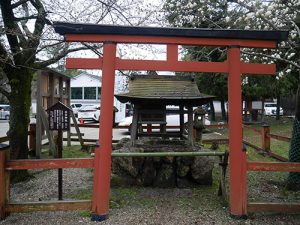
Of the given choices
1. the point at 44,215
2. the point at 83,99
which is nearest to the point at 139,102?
the point at 44,215

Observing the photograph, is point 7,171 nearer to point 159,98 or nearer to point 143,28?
point 143,28

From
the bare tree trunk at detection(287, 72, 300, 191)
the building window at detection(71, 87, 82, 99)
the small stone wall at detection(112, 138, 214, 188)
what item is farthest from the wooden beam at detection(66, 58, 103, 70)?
the building window at detection(71, 87, 82, 99)

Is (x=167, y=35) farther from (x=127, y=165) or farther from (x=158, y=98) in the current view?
(x=127, y=165)

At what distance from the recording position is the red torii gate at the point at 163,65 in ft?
16.8

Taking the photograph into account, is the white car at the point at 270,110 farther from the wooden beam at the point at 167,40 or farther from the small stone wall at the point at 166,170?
the wooden beam at the point at 167,40

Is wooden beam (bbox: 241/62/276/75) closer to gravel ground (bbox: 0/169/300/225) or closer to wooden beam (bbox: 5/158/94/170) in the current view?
gravel ground (bbox: 0/169/300/225)

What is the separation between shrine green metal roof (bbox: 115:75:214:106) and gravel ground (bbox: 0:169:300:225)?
2059 millimetres

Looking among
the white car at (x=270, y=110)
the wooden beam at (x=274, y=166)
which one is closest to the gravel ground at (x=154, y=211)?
the wooden beam at (x=274, y=166)

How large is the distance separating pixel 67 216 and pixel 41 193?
5.93 ft

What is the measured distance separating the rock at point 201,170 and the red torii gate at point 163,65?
2030 mm

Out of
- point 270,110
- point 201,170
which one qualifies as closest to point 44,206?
point 201,170

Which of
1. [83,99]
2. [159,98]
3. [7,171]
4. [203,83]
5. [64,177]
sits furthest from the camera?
[83,99]

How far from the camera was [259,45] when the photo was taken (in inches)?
213

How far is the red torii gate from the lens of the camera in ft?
16.8
